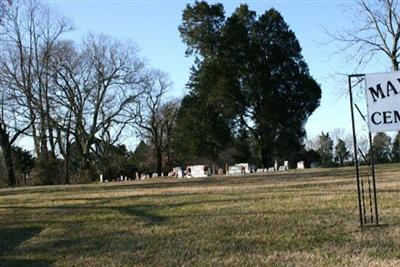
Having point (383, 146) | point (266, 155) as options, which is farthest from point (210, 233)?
point (383, 146)

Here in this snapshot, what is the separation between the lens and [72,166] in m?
54.5

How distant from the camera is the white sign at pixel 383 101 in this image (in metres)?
7.88

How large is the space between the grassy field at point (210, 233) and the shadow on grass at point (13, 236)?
0.07 ft

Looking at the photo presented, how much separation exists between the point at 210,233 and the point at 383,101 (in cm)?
316

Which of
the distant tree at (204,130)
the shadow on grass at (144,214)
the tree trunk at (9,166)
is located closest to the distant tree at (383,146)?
the distant tree at (204,130)

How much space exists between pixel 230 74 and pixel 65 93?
14810 mm

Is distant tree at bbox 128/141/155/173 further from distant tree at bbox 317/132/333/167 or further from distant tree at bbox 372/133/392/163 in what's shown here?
distant tree at bbox 372/133/392/163

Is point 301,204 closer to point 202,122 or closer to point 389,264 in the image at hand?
point 389,264

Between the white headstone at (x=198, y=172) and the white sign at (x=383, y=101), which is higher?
the white sign at (x=383, y=101)

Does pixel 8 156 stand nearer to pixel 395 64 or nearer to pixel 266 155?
pixel 266 155

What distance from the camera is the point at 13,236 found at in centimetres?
1023

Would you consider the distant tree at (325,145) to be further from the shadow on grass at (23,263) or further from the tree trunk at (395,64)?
the shadow on grass at (23,263)

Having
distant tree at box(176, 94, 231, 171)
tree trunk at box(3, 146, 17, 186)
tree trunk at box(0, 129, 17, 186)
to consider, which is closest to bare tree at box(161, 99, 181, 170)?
distant tree at box(176, 94, 231, 171)

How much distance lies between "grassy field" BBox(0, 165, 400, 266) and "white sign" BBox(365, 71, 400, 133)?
1.50m
